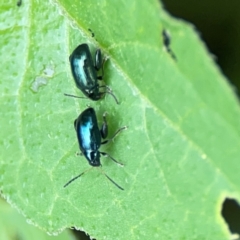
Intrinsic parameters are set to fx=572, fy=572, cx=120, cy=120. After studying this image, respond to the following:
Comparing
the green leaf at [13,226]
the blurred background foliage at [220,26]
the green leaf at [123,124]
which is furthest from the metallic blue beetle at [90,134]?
the blurred background foliage at [220,26]

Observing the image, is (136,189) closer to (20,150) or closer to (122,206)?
(122,206)

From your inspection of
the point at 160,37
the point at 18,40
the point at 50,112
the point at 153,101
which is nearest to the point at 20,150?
the point at 50,112

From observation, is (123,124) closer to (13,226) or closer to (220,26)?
(13,226)

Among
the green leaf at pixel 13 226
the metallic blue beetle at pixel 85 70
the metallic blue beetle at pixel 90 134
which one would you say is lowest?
the green leaf at pixel 13 226

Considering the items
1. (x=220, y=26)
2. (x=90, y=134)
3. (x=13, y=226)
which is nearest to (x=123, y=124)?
(x=90, y=134)

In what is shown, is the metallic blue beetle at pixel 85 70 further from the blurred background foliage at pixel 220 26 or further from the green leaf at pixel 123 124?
the blurred background foliage at pixel 220 26

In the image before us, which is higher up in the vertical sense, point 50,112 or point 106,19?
point 106,19

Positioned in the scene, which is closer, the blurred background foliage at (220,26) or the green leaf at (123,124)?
the green leaf at (123,124)
